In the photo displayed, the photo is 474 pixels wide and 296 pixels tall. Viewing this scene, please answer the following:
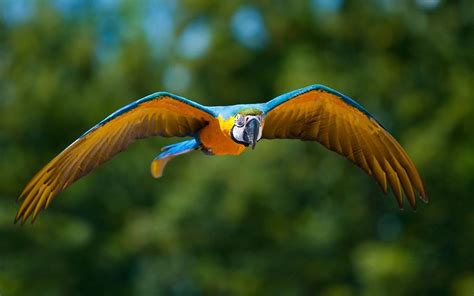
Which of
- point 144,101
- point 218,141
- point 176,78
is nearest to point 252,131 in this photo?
point 218,141

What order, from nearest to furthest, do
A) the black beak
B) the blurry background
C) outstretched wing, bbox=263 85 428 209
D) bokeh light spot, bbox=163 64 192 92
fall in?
the black beak, outstretched wing, bbox=263 85 428 209, the blurry background, bokeh light spot, bbox=163 64 192 92

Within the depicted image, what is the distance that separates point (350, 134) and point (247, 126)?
1103 mm

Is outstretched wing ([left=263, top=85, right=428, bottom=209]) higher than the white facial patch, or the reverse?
the white facial patch

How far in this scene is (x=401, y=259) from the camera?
49.5 ft

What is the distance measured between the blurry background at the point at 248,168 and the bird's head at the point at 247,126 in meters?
10.6

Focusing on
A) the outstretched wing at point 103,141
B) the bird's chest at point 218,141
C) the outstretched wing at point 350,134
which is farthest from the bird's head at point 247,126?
the outstretched wing at point 350,134

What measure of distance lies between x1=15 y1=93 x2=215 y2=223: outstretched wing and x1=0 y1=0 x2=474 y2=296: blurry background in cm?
1025

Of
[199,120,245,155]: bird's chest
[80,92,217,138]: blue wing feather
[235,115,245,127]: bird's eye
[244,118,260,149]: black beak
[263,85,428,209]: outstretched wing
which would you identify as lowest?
[263,85,428,209]: outstretched wing

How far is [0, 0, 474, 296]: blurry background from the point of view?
16.1 m

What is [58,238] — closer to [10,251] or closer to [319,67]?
[10,251]

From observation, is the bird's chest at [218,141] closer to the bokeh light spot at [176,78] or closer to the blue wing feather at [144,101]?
the blue wing feather at [144,101]

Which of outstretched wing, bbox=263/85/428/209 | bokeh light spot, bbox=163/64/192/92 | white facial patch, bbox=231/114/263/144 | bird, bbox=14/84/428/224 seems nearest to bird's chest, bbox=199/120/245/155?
bird, bbox=14/84/428/224

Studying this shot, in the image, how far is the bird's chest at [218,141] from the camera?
4957 millimetres

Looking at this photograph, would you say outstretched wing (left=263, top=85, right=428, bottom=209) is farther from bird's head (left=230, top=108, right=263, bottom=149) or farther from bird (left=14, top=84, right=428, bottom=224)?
bird's head (left=230, top=108, right=263, bottom=149)
